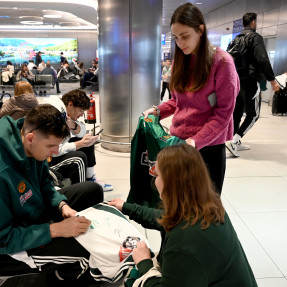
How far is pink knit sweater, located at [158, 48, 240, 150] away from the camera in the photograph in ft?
5.60

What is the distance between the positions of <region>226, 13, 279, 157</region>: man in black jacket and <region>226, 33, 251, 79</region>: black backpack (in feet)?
0.09

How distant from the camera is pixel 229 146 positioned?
4.74 metres

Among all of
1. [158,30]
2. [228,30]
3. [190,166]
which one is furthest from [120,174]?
[228,30]

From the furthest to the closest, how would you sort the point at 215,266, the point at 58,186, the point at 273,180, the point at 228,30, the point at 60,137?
the point at 228,30
the point at 273,180
the point at 58,186
the point at 60,137
the point at 215,266

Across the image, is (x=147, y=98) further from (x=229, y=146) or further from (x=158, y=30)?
(x=229, y=146)

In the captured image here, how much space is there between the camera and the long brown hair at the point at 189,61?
1.64 meters

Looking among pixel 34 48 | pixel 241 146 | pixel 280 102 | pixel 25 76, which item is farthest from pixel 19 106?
pixel 34 48

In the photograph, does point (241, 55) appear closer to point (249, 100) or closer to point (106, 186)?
point (249, 100)

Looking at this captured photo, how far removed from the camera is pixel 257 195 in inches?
131

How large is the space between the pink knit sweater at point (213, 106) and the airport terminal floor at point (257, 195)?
40.0 inches

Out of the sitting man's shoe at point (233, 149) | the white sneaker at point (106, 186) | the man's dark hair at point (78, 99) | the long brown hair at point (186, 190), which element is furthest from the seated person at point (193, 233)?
the sitting man's shoe at point (233, 149)

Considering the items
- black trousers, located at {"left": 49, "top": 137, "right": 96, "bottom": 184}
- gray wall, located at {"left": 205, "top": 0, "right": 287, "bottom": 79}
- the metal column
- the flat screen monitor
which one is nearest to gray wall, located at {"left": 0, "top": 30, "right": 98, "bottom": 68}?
the flat screen monitor

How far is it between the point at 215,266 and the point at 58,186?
1513mm

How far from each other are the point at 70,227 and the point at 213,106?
1.02 metres
